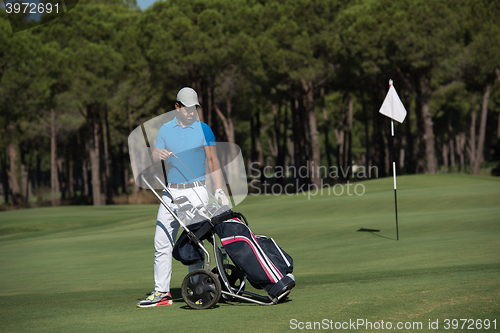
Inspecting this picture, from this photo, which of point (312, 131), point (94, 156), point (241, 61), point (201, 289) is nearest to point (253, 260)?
point (201, 289)

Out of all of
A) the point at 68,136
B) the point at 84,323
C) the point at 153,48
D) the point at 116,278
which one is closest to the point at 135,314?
the point at 84,323

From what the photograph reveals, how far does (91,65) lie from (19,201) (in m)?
12.7

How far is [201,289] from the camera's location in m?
5.27

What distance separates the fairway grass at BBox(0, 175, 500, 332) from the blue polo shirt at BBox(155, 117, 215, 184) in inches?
54.7

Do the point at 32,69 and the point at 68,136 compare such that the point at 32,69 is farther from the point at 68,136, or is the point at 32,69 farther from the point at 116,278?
the point at 116,278

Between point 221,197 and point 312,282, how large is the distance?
1997mm

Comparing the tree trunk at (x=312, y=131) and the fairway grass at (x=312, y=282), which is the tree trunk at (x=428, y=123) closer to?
the tree trunk at (x=312, y=131)

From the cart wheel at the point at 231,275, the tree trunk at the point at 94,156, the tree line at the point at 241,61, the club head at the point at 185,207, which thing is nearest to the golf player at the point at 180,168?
Result: the club head at the point at 185,207

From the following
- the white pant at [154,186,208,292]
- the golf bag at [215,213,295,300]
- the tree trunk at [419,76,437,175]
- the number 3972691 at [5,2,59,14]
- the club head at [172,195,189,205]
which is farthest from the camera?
the tree trunk at [419,76,437,175]

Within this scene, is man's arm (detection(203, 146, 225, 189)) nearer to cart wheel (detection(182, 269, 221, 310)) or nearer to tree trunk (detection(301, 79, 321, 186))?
cart wheel (detection(182, 269, 221, 310))

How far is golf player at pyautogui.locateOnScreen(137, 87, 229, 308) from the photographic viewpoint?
5.54 metres

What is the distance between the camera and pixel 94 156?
37625mm

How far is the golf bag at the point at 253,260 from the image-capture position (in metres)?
5.08

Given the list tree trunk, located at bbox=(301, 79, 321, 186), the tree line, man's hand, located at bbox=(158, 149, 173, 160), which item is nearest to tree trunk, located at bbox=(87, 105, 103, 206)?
the tree line
